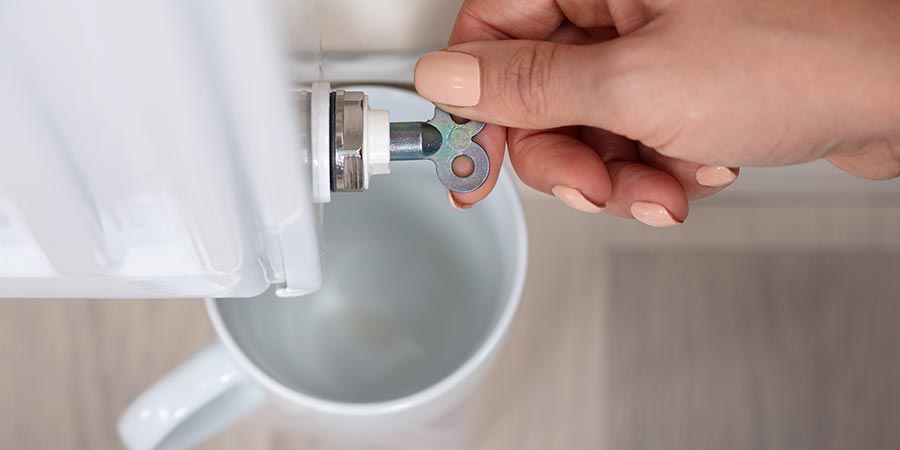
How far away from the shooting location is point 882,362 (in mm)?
590

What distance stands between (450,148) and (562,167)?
0.21 feet

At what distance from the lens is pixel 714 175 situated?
354 millimetres

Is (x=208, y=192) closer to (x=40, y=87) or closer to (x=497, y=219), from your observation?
(x=40, y=87)

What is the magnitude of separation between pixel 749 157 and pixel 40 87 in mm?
248

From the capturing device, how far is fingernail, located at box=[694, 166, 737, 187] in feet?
1.15

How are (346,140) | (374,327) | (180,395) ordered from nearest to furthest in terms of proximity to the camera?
(346,140) < (180,395) < (374,327)

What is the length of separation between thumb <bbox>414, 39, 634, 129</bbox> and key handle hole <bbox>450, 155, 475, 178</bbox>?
20 millimetres

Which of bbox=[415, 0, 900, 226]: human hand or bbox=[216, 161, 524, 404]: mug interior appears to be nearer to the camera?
bbox=[415, 0, 900, 226]: human hand

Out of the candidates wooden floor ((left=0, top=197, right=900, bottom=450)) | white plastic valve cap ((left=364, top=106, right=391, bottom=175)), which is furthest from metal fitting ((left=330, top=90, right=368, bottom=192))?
wooden floor ((left=0, top=197, right=900, bottom=450))

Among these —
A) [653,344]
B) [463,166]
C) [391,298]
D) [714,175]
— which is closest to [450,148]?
[463,166]

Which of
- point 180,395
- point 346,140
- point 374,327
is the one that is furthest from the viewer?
point 374,327

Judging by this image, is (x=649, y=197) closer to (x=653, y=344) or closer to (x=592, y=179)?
(x=592, y=179)

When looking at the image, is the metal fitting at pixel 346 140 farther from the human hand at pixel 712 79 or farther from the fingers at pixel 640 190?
the fingers at pixel 640 190

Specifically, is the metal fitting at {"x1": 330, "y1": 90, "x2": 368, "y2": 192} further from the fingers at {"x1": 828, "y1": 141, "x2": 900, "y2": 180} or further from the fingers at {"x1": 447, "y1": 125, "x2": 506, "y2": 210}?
the fingers at {"x1": 828, "y1": 141, "x2": 900, "y2": 180}
